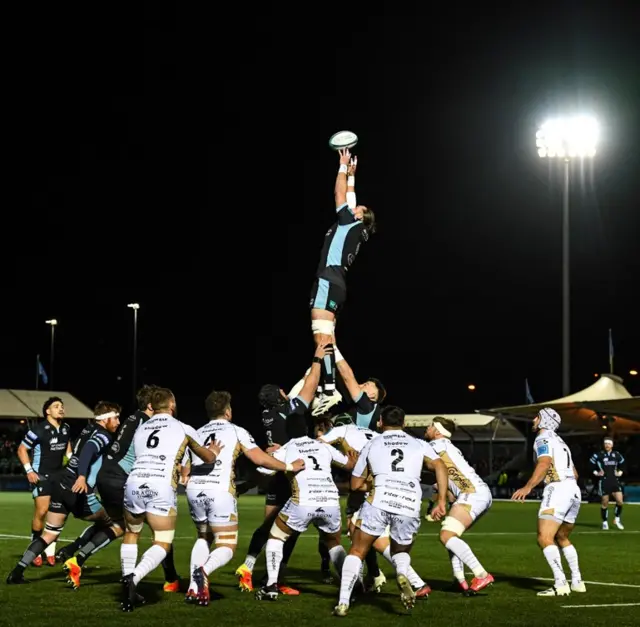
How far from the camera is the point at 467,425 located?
2168 inches

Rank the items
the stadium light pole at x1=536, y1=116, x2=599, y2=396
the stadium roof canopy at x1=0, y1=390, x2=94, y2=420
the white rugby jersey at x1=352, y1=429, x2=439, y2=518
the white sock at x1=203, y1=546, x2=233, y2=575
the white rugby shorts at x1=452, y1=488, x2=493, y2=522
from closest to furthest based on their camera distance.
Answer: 1. the white rugby jersey at x1=352, y1=429, x2=439, y2=518
2. the white sock at x1=203, y1=546, x2=233, y2=575
3. the white rugby shorts at x1=452, y1=488, x2=493, y2=522
4. the stadium light pole at x1=536, y1=116, x2=599, y2=396
5. the stadium roof canopy at x1=0, y1=390, x2=94, y2=420

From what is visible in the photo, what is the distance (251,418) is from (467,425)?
23999 millimetres

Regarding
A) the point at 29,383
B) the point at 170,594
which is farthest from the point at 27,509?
the point at 29,383

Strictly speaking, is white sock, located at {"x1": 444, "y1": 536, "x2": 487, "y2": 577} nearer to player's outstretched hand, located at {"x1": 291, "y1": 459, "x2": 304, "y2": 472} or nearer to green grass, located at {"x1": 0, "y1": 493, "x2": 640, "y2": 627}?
green grass, located at {"x1": 0, "y1": 493, "x2": 640, "y2": 627}

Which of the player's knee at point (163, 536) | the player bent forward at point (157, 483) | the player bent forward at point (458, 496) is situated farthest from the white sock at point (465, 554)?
the player's knee at point (163, 536)

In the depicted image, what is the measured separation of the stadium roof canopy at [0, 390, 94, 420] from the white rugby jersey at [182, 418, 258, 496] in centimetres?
4329

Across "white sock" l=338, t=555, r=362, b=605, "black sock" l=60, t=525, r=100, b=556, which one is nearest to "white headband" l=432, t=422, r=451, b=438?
"white sock" l=338, t=555, r=362, b=605

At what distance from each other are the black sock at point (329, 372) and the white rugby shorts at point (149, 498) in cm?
264

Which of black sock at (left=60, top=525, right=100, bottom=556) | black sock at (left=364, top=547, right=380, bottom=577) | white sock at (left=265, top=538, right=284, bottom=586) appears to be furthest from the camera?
black sock at (left=60, top=525, right=100, bottom=556)

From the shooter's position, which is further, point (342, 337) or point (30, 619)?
point (342, 337)

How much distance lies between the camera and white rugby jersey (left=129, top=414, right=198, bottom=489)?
1150 cm

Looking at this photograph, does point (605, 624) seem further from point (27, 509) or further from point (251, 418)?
point (251, 418)

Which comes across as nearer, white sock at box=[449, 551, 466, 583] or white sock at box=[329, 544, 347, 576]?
white sock at box=[329, 544, 347, 576]

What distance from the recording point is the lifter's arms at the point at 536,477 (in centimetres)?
1284
